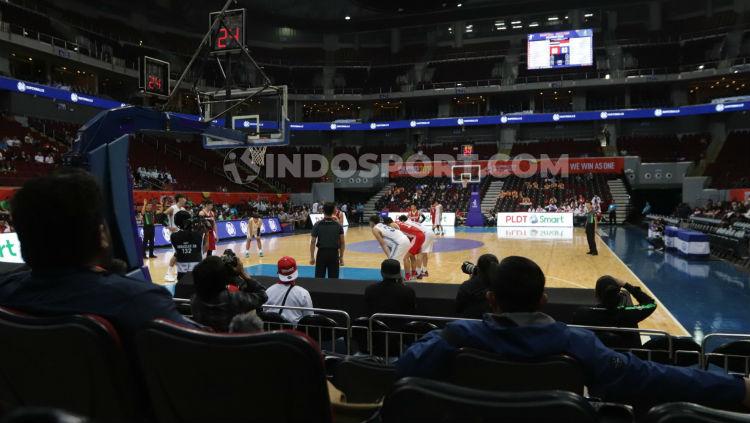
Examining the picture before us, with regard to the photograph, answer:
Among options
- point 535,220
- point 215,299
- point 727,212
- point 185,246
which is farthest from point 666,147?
point 215,299

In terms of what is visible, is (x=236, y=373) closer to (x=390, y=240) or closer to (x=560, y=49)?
(x=390, y=240)

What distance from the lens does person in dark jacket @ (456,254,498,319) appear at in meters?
4.81

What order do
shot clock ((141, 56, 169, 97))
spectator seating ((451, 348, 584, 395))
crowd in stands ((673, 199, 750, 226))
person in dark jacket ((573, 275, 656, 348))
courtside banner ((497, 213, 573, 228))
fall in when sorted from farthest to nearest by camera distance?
courtside banner ((497, 213, 573, 228)) → crowd in stands ((673, 199, 750, 226)) → shot clock ((141, 56, 169, 97)) → person in dark jacket ((573, 275, 656, 348)) → spectator seating ((451, 348, 584, 395))

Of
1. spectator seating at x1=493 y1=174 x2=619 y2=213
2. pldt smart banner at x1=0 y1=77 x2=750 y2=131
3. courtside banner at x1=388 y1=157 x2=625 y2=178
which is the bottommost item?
spectator seating at x1=493 y1=174 x2=619 y2=213

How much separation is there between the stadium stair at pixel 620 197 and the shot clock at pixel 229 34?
2884 cm

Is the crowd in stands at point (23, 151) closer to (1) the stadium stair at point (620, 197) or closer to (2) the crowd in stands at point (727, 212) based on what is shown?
(2) the crowd in stands at point (727, 212)

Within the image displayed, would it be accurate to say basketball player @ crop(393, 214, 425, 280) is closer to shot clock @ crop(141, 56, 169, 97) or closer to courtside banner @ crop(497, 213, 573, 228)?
shot clock @ crop(141, 56, 169, 97)

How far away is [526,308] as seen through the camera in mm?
2180

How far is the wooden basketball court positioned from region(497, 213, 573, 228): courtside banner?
5734mm

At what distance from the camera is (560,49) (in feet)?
119

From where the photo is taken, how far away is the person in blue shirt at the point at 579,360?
74.5 inches

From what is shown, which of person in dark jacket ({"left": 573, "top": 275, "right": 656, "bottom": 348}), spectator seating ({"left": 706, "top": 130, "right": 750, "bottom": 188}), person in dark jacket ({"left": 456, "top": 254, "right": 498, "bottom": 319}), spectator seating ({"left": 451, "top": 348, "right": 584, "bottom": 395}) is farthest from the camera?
spectator seating ({"left": 706, "top": 130, "right": 750, "bottom": 188})

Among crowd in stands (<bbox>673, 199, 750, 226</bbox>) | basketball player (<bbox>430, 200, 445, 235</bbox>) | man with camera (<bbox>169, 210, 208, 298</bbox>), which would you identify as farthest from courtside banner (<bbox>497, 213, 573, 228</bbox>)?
man with camera (<bbox>169, 210, 208, 298</bbox>)

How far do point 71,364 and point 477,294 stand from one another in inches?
151
